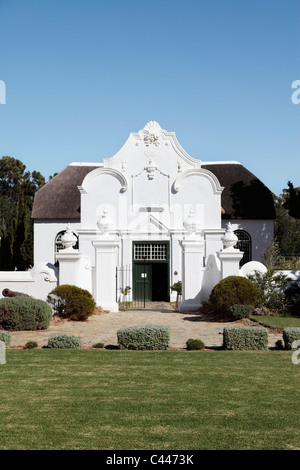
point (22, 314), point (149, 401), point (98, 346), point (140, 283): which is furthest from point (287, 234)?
point (149, 401)

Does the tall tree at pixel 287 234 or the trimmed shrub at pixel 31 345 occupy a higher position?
the tall tree at pixel 287 234

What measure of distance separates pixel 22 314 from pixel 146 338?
458 cm

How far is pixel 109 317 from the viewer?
1788cm

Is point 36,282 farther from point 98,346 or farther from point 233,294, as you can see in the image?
point 98,346

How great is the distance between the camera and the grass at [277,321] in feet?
48.0

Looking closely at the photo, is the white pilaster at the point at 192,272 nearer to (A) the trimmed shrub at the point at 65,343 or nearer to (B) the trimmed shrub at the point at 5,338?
(A) the trimmed shrub at the point at 65,343

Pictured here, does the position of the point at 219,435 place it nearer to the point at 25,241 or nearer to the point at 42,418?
the point at 42,418

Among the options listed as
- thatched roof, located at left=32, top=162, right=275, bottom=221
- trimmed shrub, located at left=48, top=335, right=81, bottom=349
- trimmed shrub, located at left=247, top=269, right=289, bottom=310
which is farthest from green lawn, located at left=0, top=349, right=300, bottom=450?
thatched roof, located at left=32, top=162, right=275, bottom=221

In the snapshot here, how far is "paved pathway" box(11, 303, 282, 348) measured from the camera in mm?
12047

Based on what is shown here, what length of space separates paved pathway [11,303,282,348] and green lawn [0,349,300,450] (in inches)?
79.1

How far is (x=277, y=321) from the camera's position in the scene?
15.8 m

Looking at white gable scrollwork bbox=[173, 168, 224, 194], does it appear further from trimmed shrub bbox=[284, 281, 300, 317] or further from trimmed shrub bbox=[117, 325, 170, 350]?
trimmed shrub bbox=[117, 325, 170, 350]

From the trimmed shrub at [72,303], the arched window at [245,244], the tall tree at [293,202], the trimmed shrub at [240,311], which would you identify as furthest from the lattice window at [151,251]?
the trimmed shrub at [240,311]

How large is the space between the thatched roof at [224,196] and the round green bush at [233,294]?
46.1ft
